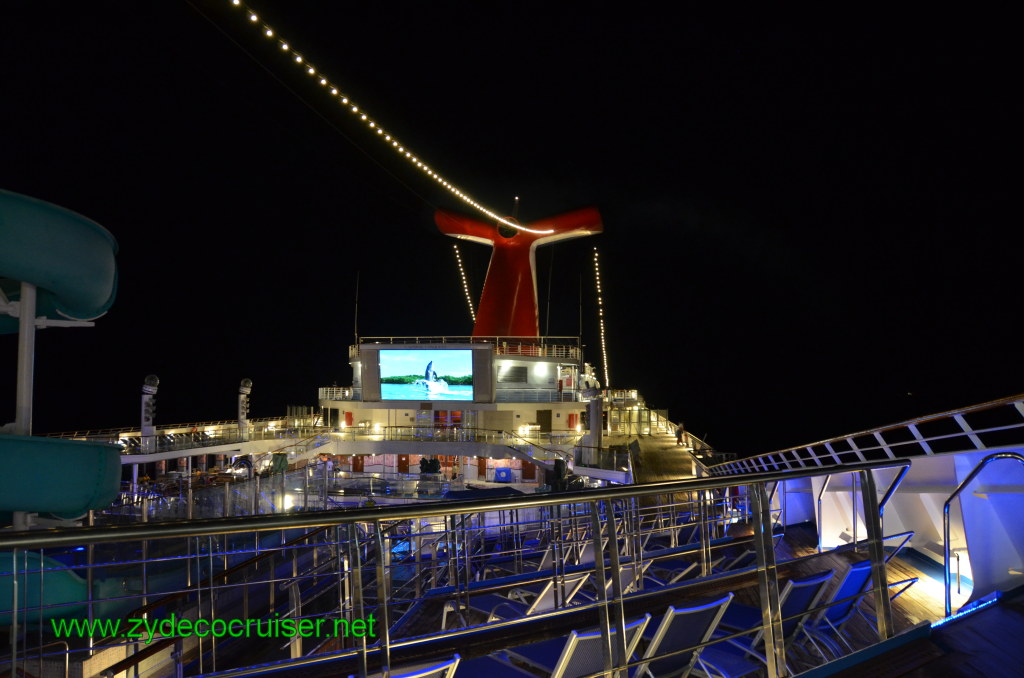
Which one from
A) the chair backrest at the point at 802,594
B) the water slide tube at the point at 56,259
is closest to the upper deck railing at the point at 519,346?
the water slide tube at the point at 56,259

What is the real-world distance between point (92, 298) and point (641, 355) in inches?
3328

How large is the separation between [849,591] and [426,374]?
20.9 metres

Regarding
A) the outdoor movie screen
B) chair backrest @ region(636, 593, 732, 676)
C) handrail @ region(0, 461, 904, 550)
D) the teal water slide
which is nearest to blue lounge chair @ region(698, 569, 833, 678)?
chair backrest @ region(636, 593, 732, 676)

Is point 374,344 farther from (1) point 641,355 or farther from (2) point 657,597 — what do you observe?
(1) point 641,355

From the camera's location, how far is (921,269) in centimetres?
7750

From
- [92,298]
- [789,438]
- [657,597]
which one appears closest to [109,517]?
[92,298]

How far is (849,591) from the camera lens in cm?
354

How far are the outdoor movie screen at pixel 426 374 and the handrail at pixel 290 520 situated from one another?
21.2m

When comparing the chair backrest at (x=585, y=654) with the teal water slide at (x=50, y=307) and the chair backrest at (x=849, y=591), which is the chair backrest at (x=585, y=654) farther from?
the teal water slide at (x=50, y=307)

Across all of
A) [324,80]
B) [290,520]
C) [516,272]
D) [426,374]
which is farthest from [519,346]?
[290,520]

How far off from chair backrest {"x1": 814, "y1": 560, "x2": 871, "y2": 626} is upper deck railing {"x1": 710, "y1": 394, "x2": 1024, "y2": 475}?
0.70 m

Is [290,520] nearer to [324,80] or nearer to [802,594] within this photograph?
[802,594]

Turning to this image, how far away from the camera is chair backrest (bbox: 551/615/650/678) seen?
236cm

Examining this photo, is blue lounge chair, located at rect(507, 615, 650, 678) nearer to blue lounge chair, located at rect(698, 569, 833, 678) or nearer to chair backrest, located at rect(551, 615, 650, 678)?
chair backrest, located at rect(551, 615, 650, 678)
